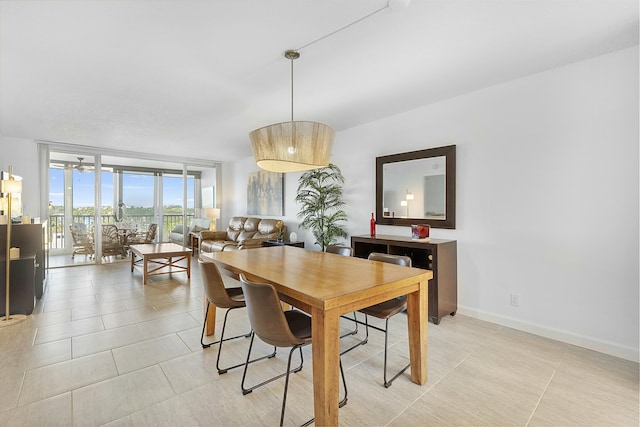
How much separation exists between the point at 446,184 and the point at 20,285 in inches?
190

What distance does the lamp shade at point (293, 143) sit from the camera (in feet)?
7.54

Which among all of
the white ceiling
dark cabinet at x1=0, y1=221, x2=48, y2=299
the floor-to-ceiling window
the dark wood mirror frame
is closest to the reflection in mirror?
the dark wood mirror frame

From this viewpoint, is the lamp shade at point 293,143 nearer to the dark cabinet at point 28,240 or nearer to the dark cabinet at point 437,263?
the dark cabinet at point 437,263

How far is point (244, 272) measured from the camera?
7.09ft

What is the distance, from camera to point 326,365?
5.07 ft

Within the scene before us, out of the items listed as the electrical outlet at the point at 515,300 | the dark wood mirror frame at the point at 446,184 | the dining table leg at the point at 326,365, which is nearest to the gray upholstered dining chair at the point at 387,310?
the dining table leg at the point at 326,365

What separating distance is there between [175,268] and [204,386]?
4285 millimetres

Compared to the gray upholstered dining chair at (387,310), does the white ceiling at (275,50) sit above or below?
above

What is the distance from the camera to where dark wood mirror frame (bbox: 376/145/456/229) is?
11.4 feet

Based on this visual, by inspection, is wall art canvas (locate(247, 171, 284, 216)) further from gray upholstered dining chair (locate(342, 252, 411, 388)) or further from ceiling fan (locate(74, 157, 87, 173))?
gray upholstered dining chair (locate(342, 252, 411, 388))

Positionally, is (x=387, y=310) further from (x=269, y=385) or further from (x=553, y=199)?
(x=553, y=199)

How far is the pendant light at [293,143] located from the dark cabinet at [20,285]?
301 cm

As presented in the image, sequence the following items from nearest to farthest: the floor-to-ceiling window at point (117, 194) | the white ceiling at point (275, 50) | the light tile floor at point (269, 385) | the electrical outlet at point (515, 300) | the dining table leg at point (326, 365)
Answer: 1. the dining table leg at point (326, 365)
2. the light tile floor at point (269, 385)
3. the white ceiling at point (275, 50)
4. the electrical outlet at point (515, 300)
5. the floor-to-ceiling window at point (117, 194)

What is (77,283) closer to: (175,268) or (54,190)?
(175,268)
